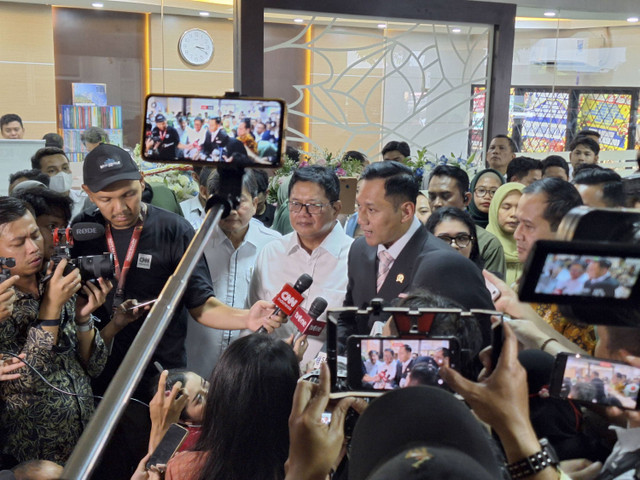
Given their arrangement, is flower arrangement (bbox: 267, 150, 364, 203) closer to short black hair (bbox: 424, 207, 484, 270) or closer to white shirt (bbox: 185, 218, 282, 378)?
white shirt (bbox: 185, 218, 282, 378)

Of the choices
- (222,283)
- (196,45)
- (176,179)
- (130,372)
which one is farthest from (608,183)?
(196,45)

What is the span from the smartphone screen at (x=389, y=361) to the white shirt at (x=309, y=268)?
1.42 meters

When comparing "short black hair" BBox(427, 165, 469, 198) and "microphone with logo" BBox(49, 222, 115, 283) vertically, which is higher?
"short black hair" BBox(427, 165, 469, 198)

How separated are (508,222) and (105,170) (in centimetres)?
197

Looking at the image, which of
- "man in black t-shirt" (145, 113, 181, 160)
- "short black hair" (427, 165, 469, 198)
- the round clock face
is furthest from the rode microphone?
the round clock face

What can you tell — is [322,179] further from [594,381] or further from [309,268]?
[594,381]

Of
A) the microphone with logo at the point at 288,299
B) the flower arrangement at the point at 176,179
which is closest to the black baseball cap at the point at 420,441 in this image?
the microphone with logo at the point at 288,299

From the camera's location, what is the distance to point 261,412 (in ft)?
4.58

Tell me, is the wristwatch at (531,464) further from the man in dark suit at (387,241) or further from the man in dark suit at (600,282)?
the man in dark suit at (387,241)

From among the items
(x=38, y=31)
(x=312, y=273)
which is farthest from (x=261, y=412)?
(x=38, y=31)

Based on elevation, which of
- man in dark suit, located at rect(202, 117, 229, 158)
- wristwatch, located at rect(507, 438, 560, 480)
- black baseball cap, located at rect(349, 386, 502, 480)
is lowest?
wristwatch, located at rect(507, 438, 560, 480)

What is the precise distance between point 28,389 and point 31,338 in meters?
0.15

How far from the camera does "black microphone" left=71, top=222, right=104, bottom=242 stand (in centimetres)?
216

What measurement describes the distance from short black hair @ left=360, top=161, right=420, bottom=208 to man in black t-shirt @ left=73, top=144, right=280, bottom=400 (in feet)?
2.16
